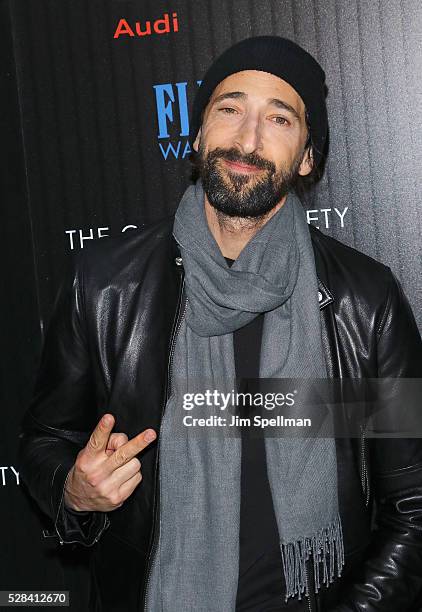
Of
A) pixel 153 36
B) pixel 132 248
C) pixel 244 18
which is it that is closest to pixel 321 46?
pixel 244 18

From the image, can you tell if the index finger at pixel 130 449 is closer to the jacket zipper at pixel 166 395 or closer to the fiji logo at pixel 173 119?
the jacket zipper at pixel 166 395

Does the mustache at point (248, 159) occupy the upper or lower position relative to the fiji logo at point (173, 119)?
lower

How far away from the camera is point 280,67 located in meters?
2.06

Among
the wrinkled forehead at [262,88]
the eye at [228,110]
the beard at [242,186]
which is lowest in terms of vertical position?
the beard at [242,186]

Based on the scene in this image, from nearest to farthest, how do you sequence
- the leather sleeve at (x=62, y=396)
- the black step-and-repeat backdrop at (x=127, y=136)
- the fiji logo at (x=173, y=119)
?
the leather sleeve at (x=62, y=396) → the black step-and-repeat backdrop at (x=127, y=136) → the fiji logo at (x=173, y=119)

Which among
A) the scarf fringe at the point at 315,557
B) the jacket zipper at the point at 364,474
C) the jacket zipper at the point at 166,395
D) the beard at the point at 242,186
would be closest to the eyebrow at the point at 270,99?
the beard at the point at 242,186

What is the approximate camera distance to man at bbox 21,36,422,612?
184 cm

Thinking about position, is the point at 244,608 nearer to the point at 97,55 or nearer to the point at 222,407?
the point at 222,407

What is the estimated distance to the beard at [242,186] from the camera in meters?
2.00

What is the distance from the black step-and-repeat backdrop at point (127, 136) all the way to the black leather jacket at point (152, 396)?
512 millimetres

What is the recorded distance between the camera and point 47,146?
269 cm

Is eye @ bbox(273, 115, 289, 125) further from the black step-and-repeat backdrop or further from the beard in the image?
the black step-and-repeat backdrop

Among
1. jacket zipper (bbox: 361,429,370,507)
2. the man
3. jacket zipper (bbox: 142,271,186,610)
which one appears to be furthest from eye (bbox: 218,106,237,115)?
jacket zipper (bbox: 361,429,370,507)

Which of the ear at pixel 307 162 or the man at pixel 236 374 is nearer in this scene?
the man at pixel 236 374
